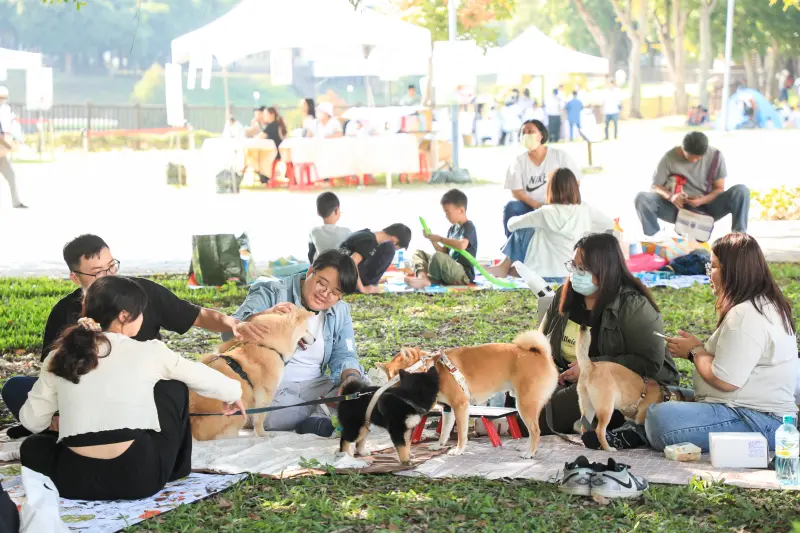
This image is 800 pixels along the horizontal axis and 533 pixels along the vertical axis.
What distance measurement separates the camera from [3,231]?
1510 centimetres

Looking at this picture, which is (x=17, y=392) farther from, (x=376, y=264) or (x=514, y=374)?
(x=376, y=264)

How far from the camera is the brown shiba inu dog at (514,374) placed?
5.14 m

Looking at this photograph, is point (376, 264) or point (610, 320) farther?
point (376, 264)

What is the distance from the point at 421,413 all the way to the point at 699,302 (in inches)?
→ 207

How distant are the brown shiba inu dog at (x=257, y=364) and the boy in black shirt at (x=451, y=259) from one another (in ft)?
16.2

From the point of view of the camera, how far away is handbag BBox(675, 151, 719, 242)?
11406 millimetres

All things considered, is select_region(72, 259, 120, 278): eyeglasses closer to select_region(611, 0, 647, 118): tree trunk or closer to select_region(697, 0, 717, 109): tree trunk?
select_region(611, 0, 647, 118): tree trunk

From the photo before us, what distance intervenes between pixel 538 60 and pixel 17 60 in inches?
549

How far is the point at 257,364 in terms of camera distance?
210 inches

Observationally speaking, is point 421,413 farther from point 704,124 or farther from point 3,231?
point 704,124

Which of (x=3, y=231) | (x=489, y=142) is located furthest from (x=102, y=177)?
(x=489, y=142)

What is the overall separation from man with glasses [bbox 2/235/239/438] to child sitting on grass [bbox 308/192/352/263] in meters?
4.60

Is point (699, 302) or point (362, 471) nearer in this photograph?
point (362, 471)

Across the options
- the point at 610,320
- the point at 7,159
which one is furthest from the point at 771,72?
the point at 610,320
